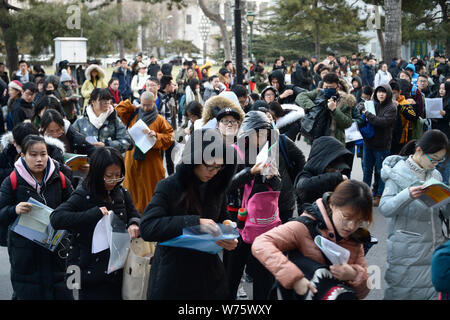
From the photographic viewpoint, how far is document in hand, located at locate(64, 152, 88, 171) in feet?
18.9

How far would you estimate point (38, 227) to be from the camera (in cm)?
450

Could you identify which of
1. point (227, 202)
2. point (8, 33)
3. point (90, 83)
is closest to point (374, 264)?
point (227, 202)

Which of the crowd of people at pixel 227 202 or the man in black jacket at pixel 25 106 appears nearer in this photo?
the crowd of people at pixel 227 202

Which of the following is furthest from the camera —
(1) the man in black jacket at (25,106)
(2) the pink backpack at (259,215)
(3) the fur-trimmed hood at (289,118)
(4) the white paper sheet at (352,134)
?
(1) the man in black jacket at (25,106)

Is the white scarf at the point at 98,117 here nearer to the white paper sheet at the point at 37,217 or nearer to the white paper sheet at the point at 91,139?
the white paper sheet at the point at 91,139

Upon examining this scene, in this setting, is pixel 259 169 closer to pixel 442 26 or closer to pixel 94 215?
pixel 94 215

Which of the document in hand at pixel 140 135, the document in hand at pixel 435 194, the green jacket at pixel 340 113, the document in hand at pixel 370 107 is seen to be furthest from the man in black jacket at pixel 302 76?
the document in hand at pixel 435 194

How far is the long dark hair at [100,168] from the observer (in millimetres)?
4133

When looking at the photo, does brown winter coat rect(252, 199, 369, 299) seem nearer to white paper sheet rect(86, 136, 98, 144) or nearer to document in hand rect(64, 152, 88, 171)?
document in hand rect(64, 152, 88, 171)

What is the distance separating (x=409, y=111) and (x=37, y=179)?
6.16 m

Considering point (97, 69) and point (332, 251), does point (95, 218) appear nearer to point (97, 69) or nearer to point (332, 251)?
point (332, 251)

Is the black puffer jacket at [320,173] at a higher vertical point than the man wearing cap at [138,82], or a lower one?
lower

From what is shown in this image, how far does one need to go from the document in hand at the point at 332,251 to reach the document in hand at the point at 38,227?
81.3 inches

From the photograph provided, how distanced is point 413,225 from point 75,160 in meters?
3.00
